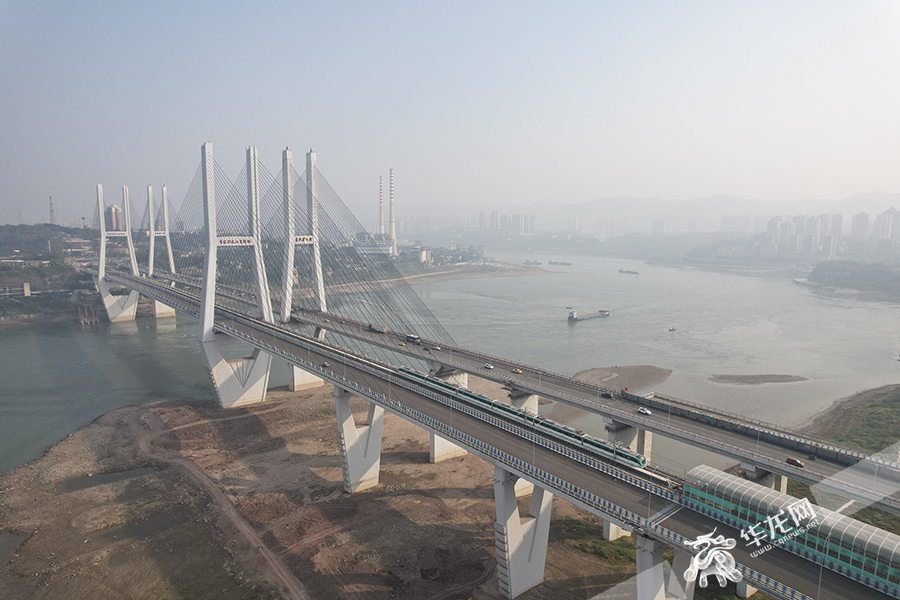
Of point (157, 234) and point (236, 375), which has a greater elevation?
point (157, 234)

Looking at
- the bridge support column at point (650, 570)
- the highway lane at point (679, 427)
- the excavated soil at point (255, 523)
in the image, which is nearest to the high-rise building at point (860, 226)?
the highway lane at point (679, 427)

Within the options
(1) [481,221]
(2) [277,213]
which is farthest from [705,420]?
(1) [481,221]

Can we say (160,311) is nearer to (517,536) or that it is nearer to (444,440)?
(444,440)

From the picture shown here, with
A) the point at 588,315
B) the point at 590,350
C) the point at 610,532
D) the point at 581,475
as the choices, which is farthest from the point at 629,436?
the point at 588,315

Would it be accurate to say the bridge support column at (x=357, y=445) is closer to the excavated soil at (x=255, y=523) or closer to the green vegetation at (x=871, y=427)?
the excavated soil at (x=255, y=523)

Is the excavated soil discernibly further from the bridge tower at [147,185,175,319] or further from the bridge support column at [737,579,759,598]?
the bridge tower at [147,185,175,319]

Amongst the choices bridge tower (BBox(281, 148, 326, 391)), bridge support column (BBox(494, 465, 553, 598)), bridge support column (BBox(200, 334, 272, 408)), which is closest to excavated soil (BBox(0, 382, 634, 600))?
bridge support column (BBox(494, 465, 553, 598))
